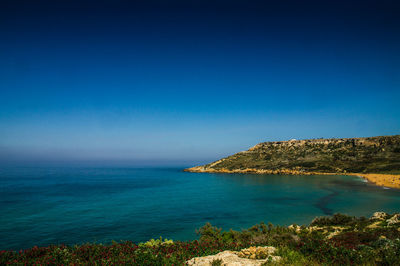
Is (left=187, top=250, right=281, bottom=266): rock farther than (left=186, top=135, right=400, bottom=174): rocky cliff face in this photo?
No

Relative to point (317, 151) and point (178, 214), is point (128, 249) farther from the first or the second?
point (317, 151)

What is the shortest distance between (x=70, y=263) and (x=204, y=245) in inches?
205

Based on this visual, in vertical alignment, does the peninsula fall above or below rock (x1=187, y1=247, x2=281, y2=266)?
above

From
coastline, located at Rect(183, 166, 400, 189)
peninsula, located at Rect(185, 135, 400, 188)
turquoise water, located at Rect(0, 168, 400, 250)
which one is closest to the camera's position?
turquoise water, located at Rect(0, 168, 400, 250)

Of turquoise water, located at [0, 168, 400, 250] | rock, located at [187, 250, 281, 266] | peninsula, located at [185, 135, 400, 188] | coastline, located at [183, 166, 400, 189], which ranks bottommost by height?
turquoise water, located at [0, 168, 400, 250]

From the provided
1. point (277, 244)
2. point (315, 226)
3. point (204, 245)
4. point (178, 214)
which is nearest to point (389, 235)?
point (277, 244)

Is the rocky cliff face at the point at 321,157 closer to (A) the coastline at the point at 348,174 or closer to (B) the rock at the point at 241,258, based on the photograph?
(A) the coastline at the point at 348,174

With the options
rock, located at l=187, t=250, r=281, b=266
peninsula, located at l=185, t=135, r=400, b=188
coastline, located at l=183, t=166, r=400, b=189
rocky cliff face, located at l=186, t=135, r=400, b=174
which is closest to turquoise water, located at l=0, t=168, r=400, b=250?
rock, located at l=187, t=250, r=281, b=266

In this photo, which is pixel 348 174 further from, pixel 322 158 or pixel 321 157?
pixel 321 157

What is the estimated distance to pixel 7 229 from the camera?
2388cm

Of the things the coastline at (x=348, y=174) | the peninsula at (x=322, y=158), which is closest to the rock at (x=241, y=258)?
the coastline at (x=348, y=174)

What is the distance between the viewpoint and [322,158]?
336 feet

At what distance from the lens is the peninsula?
85.1 meters

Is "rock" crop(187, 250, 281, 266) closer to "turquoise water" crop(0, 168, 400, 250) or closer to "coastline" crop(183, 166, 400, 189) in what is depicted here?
"turquoise water" crop(0, 168, 400, 250)
